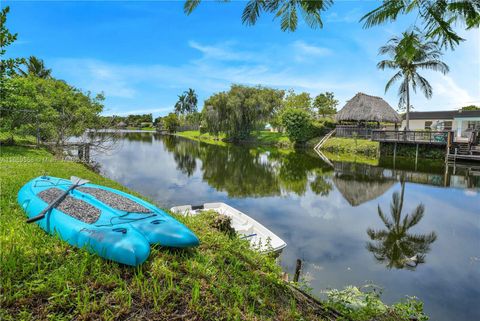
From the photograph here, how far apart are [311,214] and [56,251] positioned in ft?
26.3

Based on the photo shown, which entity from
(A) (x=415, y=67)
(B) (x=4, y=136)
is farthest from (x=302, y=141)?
(B) (x=4, y=136)

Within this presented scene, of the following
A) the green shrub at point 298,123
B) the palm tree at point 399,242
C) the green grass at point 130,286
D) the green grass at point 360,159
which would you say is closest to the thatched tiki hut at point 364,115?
the green shrub at point 298,123

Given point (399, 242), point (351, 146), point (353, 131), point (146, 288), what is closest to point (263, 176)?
point (399, 242)

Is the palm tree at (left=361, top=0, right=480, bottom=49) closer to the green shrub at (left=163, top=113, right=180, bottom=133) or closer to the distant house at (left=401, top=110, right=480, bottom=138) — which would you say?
the distant house at (left=401, top=110, right=480, bottom=138)

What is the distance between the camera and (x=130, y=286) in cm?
266

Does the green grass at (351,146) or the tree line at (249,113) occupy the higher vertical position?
the tree line at (249,113)

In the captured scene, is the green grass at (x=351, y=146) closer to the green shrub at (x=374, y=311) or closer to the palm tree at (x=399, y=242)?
the palm tree at (x=399, y=242)

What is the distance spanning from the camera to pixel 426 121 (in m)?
38.2

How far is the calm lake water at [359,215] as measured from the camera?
18.5 feet

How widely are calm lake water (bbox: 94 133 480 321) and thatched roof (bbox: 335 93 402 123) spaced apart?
901 cm

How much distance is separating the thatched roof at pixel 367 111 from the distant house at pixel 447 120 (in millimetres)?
7293

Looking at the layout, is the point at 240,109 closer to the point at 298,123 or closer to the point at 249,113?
the point at 249,113

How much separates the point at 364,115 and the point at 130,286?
29.1 metres

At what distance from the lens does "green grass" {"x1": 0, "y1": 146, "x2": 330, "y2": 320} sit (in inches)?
92.5
